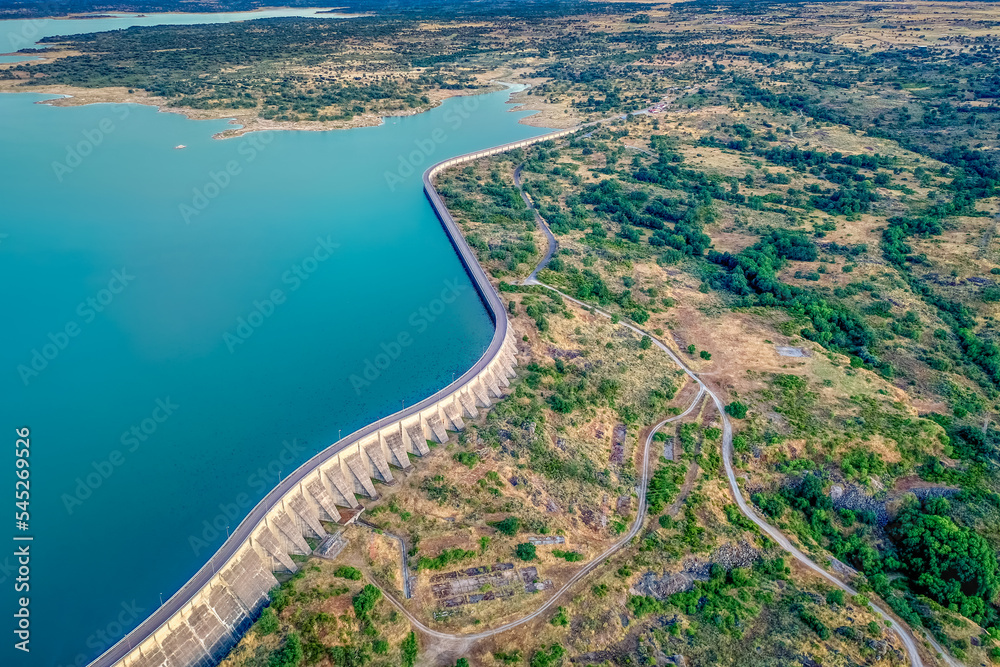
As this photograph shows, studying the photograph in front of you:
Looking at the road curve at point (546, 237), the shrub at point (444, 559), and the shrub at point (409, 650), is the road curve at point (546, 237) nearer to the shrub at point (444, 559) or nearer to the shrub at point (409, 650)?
the shrub at point (444, 559)

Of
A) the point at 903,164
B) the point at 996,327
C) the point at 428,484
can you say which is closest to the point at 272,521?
the point at 428,484

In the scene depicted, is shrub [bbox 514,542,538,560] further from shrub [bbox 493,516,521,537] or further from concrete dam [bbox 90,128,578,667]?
concrete dam [bbox 90,128,578,667]

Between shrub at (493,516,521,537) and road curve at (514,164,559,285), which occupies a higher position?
shrub at (493,516,521,537)

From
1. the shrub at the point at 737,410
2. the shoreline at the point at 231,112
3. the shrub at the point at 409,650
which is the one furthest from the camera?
the shoreline at the point at 231,112

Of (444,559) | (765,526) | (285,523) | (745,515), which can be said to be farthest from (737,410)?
(285,523)

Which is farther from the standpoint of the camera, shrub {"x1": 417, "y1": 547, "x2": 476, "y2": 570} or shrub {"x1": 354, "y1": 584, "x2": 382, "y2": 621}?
shrub {"x1": 417, "y1": 547, "x2": 476, "y2": 570}

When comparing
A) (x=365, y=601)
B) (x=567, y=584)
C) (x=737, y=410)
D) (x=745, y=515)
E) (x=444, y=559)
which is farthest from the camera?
(x=737, y=410)

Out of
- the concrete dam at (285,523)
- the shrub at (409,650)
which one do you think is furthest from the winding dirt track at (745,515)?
the concrete dam at (285,523)

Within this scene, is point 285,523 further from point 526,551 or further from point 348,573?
point 526,551

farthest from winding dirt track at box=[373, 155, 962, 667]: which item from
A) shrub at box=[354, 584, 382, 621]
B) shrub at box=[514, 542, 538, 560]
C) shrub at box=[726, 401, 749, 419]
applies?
shrub at box=[514, 542, 538, 560]

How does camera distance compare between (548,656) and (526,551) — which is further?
(526,551)
